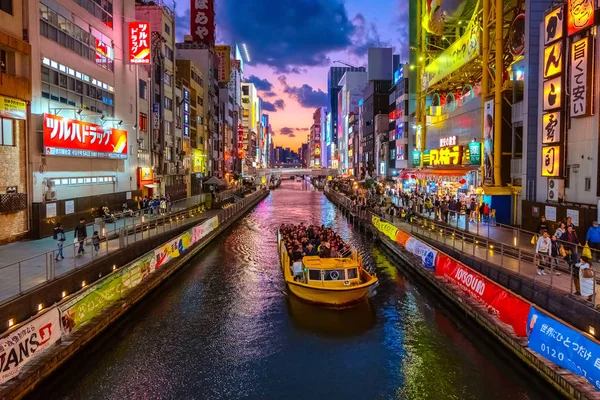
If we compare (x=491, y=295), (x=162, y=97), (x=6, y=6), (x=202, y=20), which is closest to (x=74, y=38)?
(x=6, y=6)

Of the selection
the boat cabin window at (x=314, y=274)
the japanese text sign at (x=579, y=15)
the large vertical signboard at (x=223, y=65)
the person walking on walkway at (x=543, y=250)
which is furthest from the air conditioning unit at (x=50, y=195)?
the large vertical signboard at (x=223, y=65)

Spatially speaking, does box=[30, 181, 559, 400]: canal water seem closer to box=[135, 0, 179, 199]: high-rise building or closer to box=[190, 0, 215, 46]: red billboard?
box=[135, 0, 179, 199]: high-rise building

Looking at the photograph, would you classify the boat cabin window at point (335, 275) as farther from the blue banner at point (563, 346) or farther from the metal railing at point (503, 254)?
the blue banner at point (563, 346)

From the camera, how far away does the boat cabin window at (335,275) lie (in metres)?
20.8

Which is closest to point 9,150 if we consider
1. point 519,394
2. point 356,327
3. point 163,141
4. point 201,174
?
point 356,327

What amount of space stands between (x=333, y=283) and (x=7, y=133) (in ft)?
60.2

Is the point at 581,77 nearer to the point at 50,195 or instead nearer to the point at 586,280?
the point at 586,280

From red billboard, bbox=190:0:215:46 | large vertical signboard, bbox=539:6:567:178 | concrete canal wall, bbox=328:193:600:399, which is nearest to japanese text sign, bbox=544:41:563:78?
large vertical signboard, bbox=539:6:567:178

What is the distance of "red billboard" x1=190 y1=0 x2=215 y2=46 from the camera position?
86.4 m

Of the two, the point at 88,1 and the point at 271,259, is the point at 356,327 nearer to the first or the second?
the point at 271,259

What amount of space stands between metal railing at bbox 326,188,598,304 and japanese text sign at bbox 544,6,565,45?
10894 millimetres

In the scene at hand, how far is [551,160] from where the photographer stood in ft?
83.4

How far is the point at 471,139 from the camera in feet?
139

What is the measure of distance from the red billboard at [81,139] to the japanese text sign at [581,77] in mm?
27953
